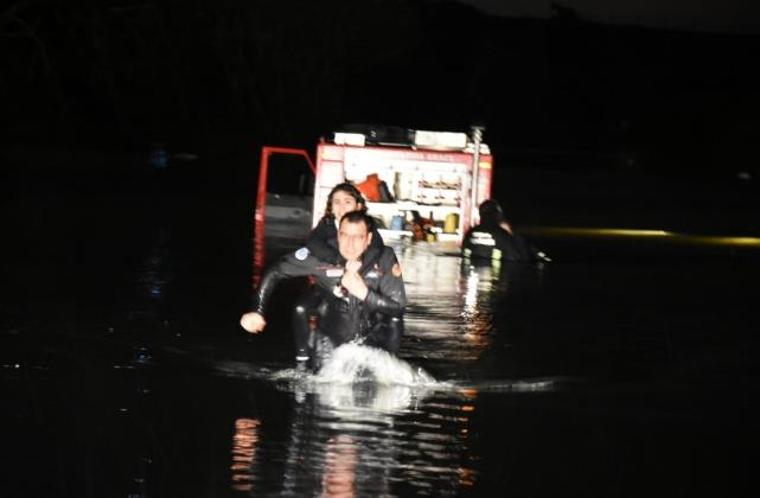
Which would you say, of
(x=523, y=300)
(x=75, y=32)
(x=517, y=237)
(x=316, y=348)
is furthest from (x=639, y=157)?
(x=316, y=348)

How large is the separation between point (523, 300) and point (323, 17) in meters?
46.8

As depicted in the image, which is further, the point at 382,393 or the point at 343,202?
the point at 343,202

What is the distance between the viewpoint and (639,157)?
285 feet

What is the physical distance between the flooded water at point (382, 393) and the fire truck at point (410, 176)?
7.83m

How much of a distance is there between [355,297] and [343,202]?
70 centimetres

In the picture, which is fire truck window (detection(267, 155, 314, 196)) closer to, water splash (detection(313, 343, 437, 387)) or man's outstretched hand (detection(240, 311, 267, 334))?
water splash (detection(313, 343, 437, 387))

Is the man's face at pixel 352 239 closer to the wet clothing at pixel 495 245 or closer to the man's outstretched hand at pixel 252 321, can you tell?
the man's outstretched hand at pixel 252 321

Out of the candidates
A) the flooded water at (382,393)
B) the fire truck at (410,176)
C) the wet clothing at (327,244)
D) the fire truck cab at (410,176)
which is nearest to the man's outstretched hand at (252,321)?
the flooded water at (382,393)

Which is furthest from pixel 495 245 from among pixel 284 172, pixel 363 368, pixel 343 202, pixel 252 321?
pixel 284 172

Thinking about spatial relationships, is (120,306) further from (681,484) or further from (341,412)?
(681,484)

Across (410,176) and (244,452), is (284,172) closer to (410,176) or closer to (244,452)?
(410,176)

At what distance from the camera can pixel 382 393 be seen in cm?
1091

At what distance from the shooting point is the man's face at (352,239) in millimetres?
10398

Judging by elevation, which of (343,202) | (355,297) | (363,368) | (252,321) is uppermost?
(343,202)
